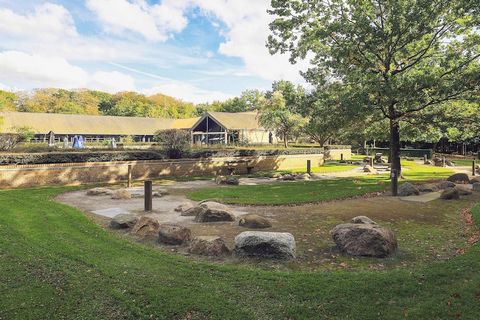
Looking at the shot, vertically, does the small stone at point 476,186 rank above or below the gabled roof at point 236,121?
below

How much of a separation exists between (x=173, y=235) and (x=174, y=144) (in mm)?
17203

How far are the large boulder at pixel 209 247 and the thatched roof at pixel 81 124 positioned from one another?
Result: 4440cm

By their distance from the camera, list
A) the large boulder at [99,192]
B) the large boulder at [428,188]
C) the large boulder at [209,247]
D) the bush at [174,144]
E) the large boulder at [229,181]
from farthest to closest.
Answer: the bush at [174,144] → the large boulder at [229,181] → the large boulder at [428,188] → the large boulder at [99,192] → the large boulder at [209,247]

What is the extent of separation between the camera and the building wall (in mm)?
17469

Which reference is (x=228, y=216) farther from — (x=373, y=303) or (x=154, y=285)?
(x=373, y=303)

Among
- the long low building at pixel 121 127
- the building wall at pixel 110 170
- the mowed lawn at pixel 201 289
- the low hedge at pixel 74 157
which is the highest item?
the long low building at pixel 121 127

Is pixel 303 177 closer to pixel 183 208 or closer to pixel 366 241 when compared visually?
pixel 183 208

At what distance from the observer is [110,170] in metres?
20.5

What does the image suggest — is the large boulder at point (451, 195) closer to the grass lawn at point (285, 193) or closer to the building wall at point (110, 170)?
the grass lawn at point (285, 193)

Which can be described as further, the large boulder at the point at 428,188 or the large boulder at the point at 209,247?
the large boulder at the point at 428,188

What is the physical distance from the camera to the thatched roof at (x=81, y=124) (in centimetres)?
4906

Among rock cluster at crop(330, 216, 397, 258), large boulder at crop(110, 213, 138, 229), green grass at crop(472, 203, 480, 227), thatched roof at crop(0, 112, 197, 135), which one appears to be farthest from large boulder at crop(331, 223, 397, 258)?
thatched roof at crop(0, 112, 197, 135)

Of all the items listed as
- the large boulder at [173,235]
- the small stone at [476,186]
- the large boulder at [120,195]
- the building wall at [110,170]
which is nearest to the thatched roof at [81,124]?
the building wall at [110,170]

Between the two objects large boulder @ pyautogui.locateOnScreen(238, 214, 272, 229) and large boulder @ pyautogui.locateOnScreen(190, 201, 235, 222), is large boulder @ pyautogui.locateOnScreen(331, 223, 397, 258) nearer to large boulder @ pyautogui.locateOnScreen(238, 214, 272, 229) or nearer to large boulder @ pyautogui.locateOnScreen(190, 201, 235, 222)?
large boulder @ pyautogui.locateOnScreen(238, 214, 272, 229)
